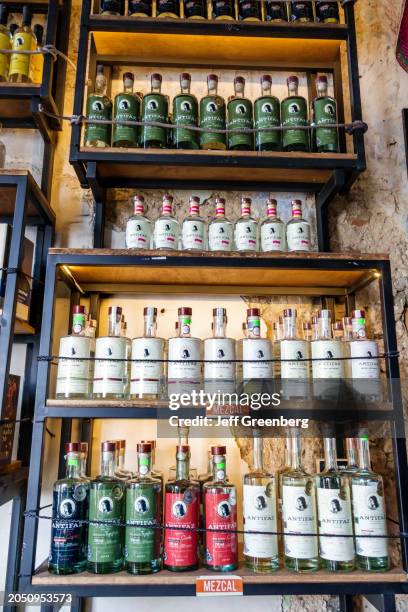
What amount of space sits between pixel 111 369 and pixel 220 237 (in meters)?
0.43

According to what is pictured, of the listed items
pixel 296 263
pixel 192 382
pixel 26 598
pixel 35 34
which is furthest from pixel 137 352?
pixel 35 34

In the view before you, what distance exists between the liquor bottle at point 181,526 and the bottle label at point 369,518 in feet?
1.15

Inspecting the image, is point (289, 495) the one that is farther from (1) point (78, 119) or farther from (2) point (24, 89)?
(2) point (24, 89)

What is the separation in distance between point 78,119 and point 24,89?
24 centimetres

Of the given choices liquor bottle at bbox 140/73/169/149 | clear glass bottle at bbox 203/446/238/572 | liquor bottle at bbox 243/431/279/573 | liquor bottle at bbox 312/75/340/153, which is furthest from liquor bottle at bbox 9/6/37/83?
liquor bottle at bbox 243/431/279/573

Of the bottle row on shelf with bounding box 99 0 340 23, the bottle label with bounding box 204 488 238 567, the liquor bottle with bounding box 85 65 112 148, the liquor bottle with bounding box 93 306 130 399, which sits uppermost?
the bottle row on shelf with bounding box 99 0 340 23

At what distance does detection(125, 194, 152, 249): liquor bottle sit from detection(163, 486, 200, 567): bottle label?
0.60 m

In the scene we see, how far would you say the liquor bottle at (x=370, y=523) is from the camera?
3.30ft

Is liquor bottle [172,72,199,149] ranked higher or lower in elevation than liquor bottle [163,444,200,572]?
higher

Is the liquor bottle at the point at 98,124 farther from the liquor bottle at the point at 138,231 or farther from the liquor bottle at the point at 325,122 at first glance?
the liquor bottle at the point at 325,122

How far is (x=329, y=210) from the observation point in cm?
148

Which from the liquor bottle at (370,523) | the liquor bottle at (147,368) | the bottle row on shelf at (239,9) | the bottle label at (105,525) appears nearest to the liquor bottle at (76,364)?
the liquor bottle at (147,368)

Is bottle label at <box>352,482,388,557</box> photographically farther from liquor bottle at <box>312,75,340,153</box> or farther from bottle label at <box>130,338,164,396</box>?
liquor bottle at <box>312,75,340,153</box>

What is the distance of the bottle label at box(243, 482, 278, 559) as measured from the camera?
3.32 feet
